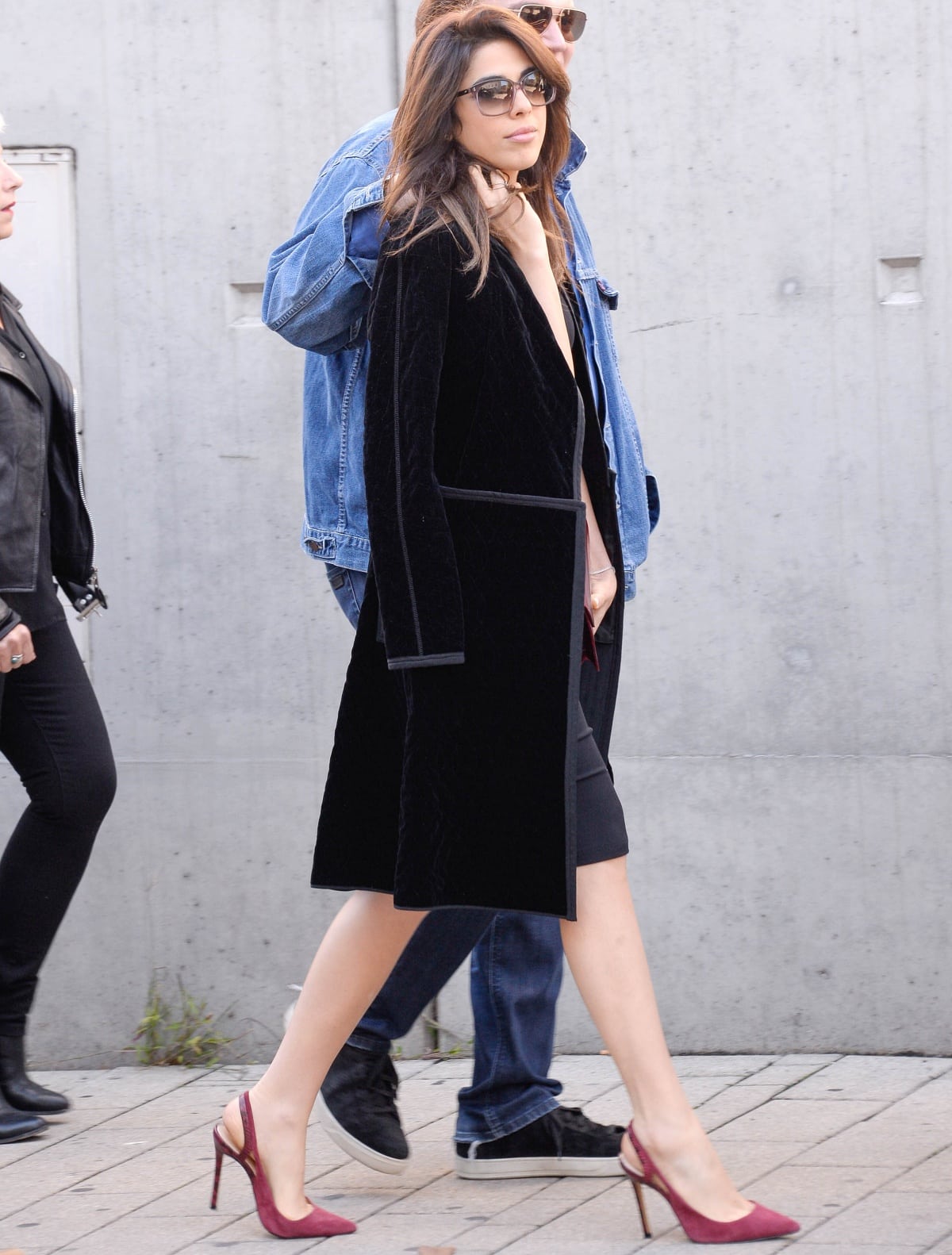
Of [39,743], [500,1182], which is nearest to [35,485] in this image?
[39,743]

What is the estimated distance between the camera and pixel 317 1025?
116 inches

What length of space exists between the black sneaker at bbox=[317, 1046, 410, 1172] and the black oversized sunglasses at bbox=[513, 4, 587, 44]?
75.3 inches

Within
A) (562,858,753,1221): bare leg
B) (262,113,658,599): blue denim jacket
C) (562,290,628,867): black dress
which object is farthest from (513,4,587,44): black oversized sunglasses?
(562,858,753,1221): bare leg

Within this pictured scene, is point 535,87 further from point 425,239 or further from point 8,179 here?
point 8,179

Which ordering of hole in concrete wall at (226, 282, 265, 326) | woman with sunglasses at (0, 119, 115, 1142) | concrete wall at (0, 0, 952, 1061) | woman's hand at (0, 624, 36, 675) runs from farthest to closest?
hole in concrete wall at (226, 282, 265, 326), concrete wall at (0, 0, 952, 1061), woman with sunglasses at (0, 119, 115, 1142), woman's hand at (0, 624, 36, 675)

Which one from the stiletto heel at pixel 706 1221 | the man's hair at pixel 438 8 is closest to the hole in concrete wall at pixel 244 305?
the man's hair at pixel 438 8

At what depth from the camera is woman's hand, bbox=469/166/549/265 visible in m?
2.91

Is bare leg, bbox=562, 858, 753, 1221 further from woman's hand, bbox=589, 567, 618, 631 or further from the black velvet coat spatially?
woman's hand, bbox=589, 567, 618, 631

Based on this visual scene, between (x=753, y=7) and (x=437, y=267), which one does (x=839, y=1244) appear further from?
(x=753, y=7)

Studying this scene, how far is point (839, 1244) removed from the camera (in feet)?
9.17

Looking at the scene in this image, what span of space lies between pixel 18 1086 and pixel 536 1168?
1.20 meters

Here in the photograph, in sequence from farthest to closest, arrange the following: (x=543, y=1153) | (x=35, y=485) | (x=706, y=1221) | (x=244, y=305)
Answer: (x=244, y=305), (x=35, y=485), (x=543, y=1153), (x=706, y=1221)

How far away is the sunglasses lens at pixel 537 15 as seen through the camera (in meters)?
3.20

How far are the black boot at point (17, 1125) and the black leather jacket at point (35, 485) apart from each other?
3.38 ft
